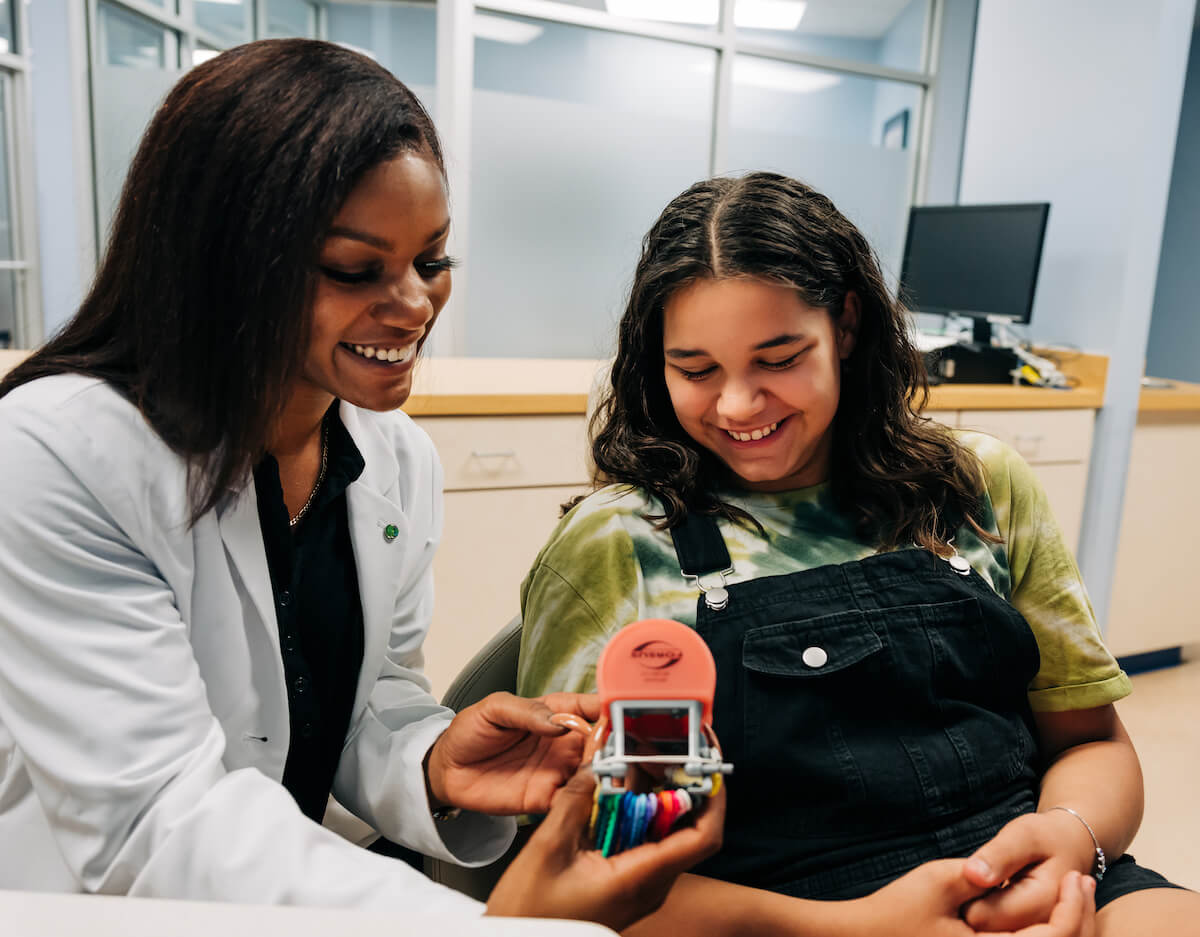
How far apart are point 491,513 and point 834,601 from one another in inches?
46.4

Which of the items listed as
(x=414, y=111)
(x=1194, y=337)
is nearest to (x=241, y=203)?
(x=414, y=111)

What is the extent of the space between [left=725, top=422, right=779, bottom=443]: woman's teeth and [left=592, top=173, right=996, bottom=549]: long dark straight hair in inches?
2.8

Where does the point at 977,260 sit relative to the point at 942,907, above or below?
above

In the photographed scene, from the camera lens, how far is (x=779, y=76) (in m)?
3.72

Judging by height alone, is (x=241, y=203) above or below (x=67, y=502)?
above

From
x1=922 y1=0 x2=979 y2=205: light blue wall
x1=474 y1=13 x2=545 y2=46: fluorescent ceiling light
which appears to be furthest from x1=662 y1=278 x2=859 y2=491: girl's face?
x1=922 y1=0 x2=979 y2=205: light blue wall

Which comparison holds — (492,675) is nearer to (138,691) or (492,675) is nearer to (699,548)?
(699,548)

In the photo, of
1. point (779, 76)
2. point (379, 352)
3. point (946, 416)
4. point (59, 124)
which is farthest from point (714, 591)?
point (59, 124)

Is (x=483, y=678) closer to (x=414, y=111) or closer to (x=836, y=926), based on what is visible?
(x=836, y=926)

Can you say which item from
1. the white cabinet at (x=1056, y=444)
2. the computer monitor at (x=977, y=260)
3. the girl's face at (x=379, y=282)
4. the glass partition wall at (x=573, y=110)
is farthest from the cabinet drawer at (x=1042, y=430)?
the girl's face at (x=379, y=282)

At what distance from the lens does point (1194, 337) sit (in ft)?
13.1

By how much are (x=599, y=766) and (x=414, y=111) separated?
570 mm

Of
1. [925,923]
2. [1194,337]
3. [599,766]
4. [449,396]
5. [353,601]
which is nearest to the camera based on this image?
[599,766]

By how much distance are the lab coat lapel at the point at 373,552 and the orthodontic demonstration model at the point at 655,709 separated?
0.44 metres
